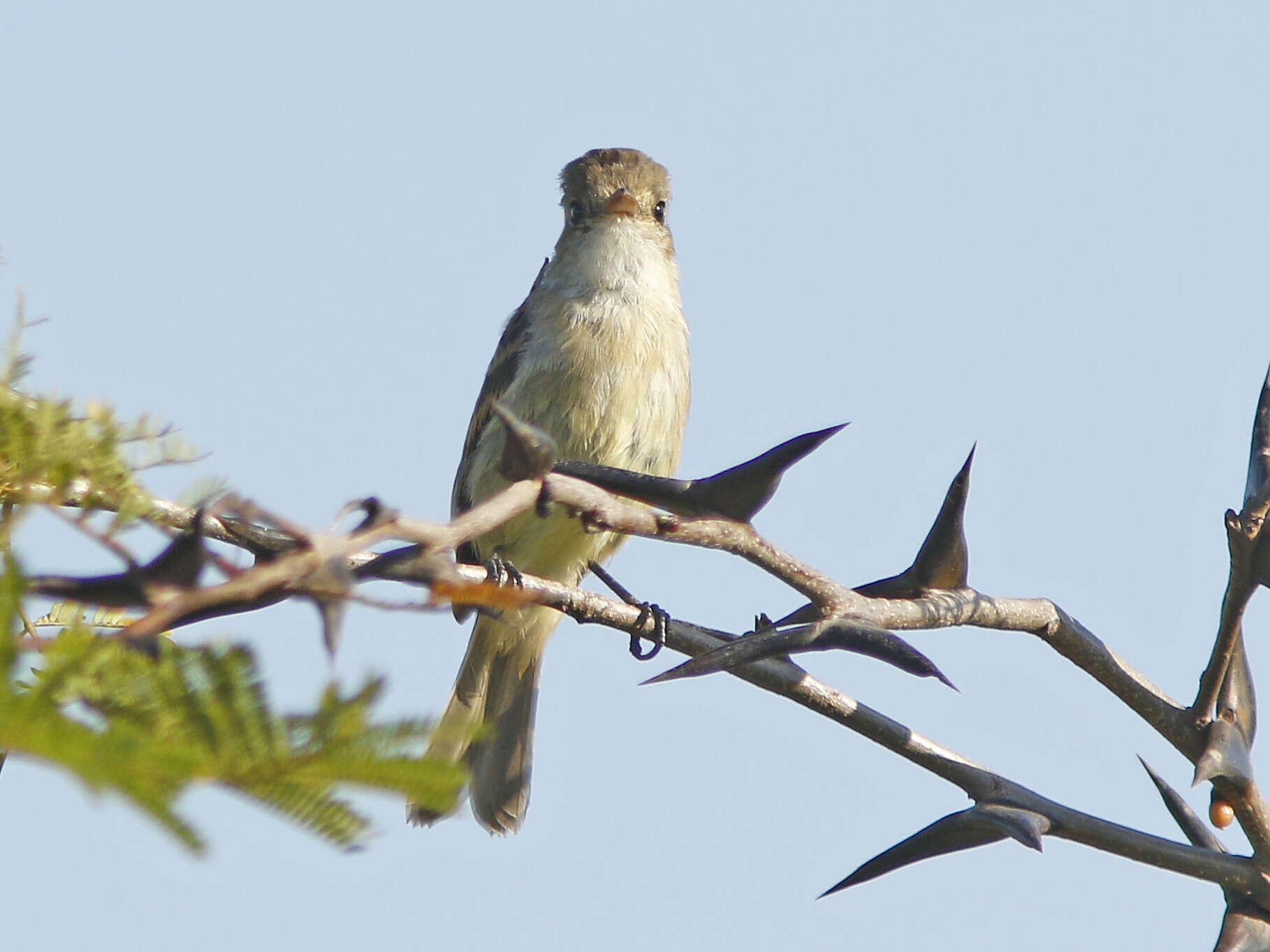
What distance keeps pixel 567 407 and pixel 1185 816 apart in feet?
11.8

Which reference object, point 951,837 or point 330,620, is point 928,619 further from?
point 330,620

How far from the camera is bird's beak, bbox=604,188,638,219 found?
6.85 meters

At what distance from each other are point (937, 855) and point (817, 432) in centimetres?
108

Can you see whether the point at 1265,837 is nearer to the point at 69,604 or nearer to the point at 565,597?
the point at 565,597

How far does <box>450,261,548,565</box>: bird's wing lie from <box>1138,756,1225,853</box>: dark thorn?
366cm

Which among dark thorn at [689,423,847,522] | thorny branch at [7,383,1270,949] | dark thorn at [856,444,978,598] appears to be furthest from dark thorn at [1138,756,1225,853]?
dark thorn at [689,423,847,522]

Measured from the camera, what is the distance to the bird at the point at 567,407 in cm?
620

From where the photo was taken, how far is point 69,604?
147 cm

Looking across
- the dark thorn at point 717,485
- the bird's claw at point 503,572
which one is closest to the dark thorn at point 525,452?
the dark thorn at point 717,485

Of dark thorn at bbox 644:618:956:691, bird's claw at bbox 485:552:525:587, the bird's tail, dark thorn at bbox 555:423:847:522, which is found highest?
dark thorn at bbox 555:423:847:522

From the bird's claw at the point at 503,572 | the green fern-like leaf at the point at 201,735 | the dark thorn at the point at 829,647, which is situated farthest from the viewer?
the bird's claw at the point at 503,572

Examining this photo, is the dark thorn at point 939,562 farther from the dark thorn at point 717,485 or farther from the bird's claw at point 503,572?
the bird's claw at point 503,572

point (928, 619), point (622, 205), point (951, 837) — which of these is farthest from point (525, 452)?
point (622, 205)

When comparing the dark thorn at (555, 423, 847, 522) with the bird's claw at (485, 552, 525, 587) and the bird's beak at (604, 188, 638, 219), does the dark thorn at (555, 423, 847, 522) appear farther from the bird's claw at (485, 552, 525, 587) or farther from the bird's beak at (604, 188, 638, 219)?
the bird's beak at (604, 188, 638, 219)
